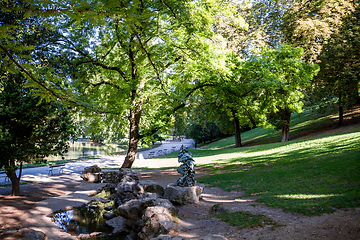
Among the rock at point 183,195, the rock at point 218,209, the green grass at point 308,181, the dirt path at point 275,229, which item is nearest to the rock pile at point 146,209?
the rock at point 183,195

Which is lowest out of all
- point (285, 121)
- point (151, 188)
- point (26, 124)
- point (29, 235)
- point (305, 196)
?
point (305, 196)

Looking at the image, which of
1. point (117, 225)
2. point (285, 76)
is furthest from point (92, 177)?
point (285, 76)

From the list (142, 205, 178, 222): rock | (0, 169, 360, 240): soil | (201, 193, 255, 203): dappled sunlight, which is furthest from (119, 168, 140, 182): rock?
(142, 205, 178, 222): rock

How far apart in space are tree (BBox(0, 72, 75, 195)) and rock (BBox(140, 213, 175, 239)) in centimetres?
459

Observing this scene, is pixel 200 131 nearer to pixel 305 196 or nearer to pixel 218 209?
pixel 218 209

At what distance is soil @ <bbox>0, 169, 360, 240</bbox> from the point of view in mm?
5270

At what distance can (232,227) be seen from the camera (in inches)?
246

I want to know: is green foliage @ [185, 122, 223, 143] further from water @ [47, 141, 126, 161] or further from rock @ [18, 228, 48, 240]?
rock @ [18, 228, 48, 240]

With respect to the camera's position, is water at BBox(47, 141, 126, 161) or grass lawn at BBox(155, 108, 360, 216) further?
water at BBox(47, 141, 126, 161)

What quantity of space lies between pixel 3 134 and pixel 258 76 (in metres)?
11.2

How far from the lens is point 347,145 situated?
482 inches

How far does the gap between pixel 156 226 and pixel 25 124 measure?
19.9 ft

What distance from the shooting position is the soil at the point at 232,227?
5.27m

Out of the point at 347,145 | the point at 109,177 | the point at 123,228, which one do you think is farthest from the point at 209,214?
the point at 347,145
